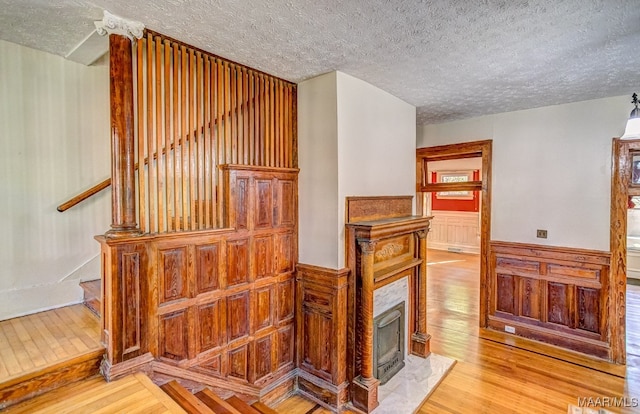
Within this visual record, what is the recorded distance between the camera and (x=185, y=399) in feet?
6.60

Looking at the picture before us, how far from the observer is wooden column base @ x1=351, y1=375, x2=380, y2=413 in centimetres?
279

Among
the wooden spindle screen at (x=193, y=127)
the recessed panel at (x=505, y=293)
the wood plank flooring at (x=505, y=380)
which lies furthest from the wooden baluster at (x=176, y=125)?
the recessed panel at (x=505, y=293)

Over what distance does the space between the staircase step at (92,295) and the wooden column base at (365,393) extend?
227 centimetres

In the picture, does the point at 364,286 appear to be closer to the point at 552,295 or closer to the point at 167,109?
the point at 167,109

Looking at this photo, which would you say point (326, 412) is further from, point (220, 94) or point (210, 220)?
point (220, 94)

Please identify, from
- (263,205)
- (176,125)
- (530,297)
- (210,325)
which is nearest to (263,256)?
(263,205)

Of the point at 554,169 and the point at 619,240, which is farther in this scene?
the point at 554,169

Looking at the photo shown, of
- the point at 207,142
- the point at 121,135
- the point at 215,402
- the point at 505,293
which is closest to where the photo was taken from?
the point at 121,135

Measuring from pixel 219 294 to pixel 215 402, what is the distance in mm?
754

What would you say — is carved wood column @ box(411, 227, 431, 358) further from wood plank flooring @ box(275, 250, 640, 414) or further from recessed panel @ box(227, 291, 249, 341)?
recessed panel @ box(227, 291, 249, 341)

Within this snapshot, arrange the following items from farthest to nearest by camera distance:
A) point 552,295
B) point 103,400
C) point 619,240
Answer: point 552,295
point 619,240
point 103,400

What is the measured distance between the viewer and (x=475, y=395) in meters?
2.97

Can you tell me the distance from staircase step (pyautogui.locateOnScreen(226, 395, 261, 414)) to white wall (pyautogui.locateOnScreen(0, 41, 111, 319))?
1.69m

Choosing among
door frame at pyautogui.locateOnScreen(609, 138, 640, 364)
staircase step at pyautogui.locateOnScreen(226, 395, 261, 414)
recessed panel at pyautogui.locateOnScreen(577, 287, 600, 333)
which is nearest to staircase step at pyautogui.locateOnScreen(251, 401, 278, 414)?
staircase step at pyautogui.locateOnScreen(226, 395, 261, 414)
